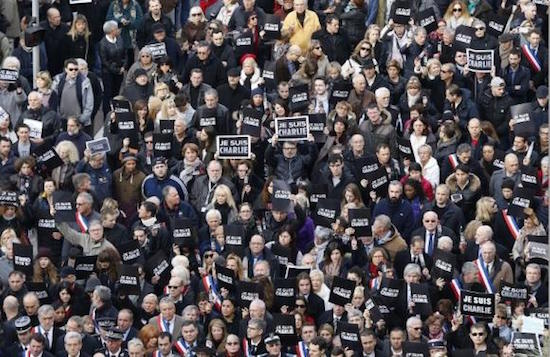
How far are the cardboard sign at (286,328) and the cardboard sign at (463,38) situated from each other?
5.97m

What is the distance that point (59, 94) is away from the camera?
32812 millimetres

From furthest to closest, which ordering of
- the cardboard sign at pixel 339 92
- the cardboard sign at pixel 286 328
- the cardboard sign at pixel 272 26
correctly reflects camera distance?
the cardboard sign at pixel 272 26, the cardboard sign at pixel 339 92, the cardboard sign at pixel 286 328

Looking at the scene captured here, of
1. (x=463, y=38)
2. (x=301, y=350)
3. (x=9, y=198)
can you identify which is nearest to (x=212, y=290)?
(x=301, y=350)

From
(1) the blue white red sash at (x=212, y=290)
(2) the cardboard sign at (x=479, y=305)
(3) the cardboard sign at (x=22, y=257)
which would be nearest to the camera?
(2) the cardboard sign at (x=479, y=305)

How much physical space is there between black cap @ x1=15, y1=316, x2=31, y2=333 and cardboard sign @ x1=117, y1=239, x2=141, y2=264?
5.00 feet

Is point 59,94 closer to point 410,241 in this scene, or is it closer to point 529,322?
point 410,241

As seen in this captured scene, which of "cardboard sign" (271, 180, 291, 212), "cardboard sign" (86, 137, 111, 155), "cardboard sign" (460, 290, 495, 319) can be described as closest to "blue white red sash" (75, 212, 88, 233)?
"cardboard sign" (86, 137, 111, 155)

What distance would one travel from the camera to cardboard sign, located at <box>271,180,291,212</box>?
30000mm

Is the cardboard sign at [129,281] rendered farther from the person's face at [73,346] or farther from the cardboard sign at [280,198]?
the cardboard sign at [280,198]

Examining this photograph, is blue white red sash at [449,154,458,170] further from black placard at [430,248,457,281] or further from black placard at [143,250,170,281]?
black placard at [143,250,170,281]

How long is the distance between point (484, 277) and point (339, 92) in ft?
13.6

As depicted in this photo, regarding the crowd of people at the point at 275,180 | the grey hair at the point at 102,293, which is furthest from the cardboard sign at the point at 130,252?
the grey hair at the point at 102,293

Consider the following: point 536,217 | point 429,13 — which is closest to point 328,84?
point 429,13

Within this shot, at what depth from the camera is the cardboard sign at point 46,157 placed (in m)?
30.7
